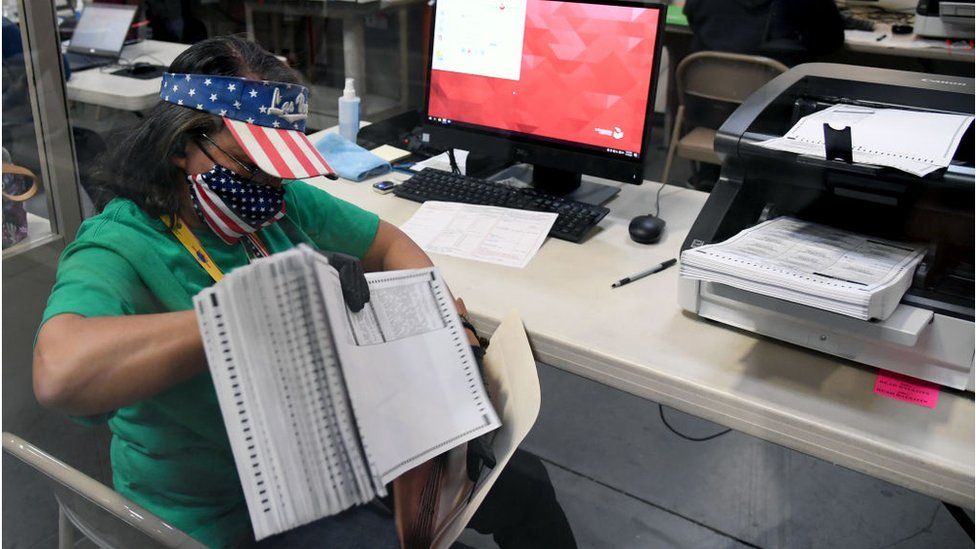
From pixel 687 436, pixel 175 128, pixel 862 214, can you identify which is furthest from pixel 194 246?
pixel 687 436

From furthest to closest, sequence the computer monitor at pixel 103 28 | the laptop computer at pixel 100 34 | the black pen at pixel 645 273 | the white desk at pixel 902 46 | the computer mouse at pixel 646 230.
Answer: the computer monitor at pixel 103 28, the laptop computer at pixel 100 34, the white desk at pixel 902 46, the computer mouse at pixel 646 230, the black pen at pixel 645 273

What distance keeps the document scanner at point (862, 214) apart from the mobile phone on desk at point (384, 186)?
2.28 ft

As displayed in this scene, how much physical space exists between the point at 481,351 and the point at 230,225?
36 centimetres

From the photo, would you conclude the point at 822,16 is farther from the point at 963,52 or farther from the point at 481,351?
the point at 481,351

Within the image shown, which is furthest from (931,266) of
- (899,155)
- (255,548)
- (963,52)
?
(255,548)

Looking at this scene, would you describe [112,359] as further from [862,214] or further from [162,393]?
[862,214]

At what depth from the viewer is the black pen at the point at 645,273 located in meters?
1.29

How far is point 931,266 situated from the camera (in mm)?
1052

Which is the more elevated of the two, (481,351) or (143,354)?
(143,354)

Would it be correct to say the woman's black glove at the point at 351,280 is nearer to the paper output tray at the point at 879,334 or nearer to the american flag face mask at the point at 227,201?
the american flag face mask at the point at 227,201

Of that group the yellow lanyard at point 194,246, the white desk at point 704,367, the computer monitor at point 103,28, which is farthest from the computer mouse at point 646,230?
the computer monitor at point 103,28

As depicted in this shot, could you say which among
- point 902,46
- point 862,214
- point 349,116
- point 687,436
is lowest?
point 687,436

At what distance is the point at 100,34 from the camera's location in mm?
2439

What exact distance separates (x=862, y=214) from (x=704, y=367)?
1.08ft
